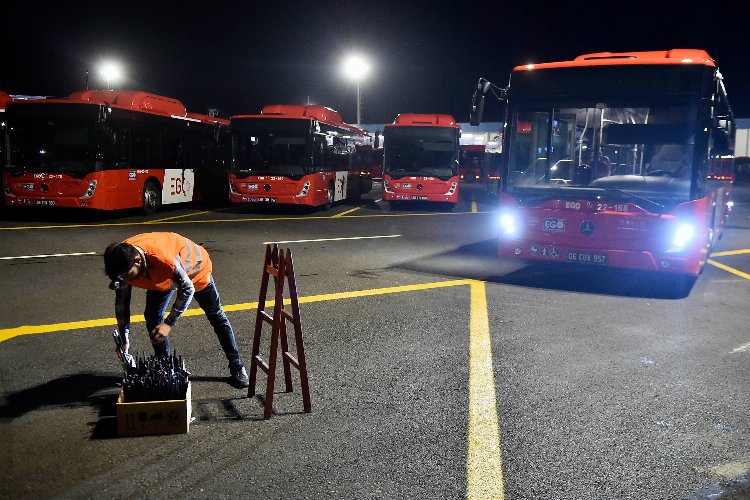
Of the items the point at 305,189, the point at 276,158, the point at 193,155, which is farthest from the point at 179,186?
the point at 305,189

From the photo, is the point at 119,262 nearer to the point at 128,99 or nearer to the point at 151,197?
the point at 128,99

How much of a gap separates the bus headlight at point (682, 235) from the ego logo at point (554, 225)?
146 cm

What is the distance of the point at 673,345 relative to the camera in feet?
20.8

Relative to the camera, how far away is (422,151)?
Answer: 22.4 metres

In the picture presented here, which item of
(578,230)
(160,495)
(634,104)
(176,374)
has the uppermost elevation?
(634,104)

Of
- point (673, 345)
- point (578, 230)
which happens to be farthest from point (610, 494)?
point (578, 230)

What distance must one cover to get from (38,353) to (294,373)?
2.34 metres

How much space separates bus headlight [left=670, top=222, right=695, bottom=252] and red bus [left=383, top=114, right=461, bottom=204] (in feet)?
44.8

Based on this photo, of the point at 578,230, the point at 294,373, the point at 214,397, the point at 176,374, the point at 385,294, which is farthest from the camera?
the point at 578,230

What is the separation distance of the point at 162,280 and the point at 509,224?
6.52 meters

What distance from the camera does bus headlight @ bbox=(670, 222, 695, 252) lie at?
28.1 ft

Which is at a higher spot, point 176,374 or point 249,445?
point 176,374

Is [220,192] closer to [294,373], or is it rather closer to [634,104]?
[634,104]

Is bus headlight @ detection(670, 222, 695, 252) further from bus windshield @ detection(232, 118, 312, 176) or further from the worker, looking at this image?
bus windshield @ detection(232, 118, 312, 176)
